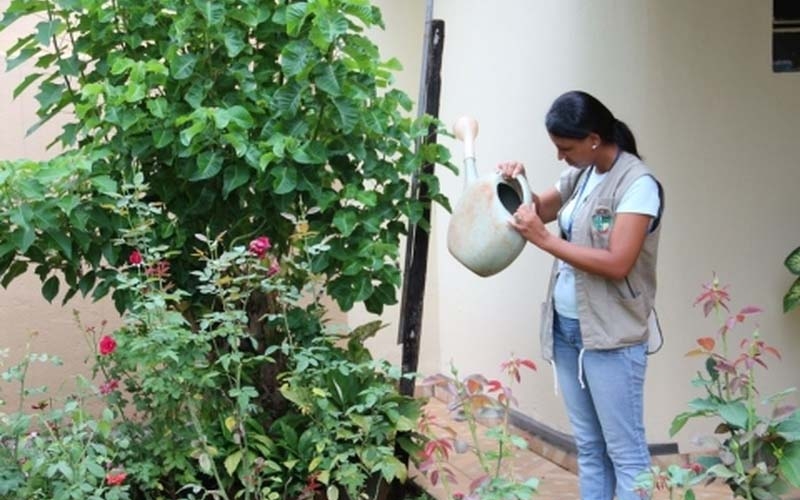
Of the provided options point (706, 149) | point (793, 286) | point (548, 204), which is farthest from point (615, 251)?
point (793, 286)

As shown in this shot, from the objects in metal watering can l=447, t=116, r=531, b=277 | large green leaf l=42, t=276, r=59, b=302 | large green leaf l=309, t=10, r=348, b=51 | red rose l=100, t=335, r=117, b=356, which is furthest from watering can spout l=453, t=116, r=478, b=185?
large green leaf l=42, t=276, r=59, b=302

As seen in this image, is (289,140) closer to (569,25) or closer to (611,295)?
(611,295)

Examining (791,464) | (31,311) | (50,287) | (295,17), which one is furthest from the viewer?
(31,311)

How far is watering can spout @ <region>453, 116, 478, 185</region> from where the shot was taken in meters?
3.50

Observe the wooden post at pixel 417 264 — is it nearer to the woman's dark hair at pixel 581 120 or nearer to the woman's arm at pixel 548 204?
the woman's arm at pixel 548 204

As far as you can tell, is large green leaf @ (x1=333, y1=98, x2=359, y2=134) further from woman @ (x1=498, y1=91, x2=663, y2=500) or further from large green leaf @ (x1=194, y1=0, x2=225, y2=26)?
woman @ (x1=498, y1=91, x2=663, y2=500)

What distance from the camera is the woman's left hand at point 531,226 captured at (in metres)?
3.08

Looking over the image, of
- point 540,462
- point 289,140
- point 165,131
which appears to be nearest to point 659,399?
point 540,462

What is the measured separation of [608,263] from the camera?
2.98 metres

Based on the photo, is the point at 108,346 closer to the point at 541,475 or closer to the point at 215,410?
the point at 215,410

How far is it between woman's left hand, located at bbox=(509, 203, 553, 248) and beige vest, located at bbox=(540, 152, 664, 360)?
143 mm

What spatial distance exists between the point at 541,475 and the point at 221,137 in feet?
7.48

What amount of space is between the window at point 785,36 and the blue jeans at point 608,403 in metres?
2.02

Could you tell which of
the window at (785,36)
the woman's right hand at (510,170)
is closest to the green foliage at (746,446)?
the woman's right hand at (510,170)
